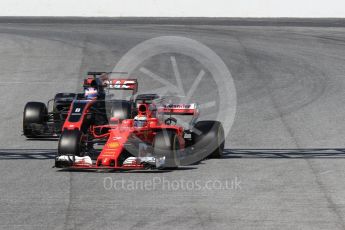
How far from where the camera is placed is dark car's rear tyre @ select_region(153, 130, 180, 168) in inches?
634

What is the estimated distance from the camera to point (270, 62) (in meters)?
32.5

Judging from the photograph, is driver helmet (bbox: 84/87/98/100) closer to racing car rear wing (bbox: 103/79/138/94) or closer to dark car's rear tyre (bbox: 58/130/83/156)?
racing car rear wing (bbox: 103/79/138/94)

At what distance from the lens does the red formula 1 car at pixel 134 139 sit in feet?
52.5

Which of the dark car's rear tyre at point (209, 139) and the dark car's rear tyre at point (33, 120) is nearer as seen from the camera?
the dark car's rear tyre at point (209, 139)

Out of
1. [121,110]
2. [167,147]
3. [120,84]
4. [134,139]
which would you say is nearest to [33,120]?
[120,84]

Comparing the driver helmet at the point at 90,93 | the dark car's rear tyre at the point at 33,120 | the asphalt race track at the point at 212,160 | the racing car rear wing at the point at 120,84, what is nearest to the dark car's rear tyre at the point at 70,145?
the asphalt race track at the point at 212,160

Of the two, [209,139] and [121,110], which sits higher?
[121,110]

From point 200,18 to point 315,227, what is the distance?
120 ft

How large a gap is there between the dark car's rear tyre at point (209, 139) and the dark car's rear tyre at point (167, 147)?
1.06 meters

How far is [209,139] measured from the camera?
56.8 ft

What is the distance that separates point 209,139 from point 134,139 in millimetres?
1602

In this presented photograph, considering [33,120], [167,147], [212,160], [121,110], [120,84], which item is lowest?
[212,160]

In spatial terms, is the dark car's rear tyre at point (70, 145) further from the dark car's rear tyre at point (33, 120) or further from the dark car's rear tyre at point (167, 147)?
the dark car's rear tyre at point (33, 120)

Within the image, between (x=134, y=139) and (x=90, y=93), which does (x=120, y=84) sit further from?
(x=134, y=139)
